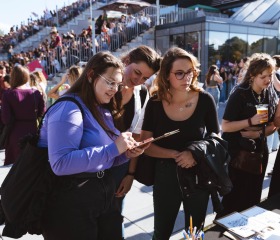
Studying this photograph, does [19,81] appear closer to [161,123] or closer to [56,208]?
[161,123]

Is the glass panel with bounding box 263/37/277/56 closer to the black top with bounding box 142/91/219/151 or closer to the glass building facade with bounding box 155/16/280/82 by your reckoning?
the glass building facade with bounding box 155/16/280/82

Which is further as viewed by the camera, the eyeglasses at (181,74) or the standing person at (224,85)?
the standing person at (224,85)

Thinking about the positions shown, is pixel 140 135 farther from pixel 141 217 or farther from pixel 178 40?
pixel 178 40

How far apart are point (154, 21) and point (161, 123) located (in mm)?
17303

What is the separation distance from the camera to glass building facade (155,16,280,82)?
15.1m

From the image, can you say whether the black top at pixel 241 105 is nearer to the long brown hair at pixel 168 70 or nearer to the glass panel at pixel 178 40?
the long brown hair at pixel 168 70

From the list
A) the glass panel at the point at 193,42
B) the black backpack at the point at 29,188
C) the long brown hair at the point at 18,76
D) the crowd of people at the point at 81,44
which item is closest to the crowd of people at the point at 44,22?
the crowd of people at the point at 81,44

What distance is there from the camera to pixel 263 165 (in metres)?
2.75

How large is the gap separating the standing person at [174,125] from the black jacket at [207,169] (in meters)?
0.04

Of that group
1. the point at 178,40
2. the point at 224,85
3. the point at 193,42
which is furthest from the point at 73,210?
the point at 178,40

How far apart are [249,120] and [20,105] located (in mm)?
3074

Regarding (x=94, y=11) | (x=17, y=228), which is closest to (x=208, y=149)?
(x=17, y=228)

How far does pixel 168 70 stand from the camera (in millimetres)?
2141

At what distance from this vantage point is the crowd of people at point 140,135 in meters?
1.51
